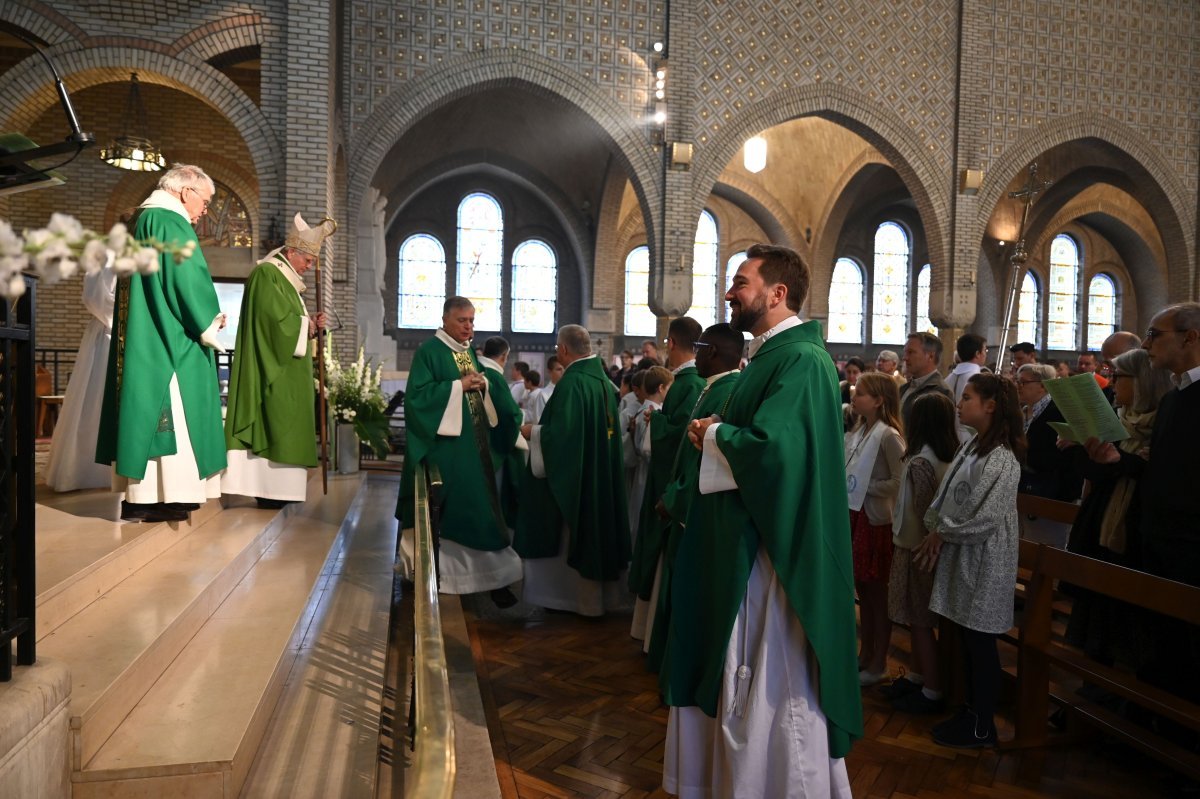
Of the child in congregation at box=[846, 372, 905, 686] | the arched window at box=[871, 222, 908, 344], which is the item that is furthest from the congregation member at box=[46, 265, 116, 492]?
the arched window at box=[871, 222, 908, 344]

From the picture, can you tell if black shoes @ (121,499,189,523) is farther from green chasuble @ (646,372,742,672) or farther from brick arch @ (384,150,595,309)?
brick arch @ (384,150,595,309)

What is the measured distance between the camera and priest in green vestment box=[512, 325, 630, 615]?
17.5ft

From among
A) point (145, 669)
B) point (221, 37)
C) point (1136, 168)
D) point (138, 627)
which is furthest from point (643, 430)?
point (1136, 168)

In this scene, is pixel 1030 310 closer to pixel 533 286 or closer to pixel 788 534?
pixel 533 286

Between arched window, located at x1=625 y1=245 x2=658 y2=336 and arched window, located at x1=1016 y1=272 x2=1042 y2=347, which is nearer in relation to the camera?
arched window, located at x1=625 y1=245 x2=658 y2=336

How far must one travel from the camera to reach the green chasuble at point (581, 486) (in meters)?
5.31

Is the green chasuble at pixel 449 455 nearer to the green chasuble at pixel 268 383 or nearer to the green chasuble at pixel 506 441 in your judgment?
the green chasuble at pixel 506 441

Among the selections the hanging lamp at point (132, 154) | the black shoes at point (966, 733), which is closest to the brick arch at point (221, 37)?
the hanging lamp at point (132, 154)

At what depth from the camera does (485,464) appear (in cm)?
520

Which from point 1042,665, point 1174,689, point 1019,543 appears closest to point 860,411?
point 1019,543

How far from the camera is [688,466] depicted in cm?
343

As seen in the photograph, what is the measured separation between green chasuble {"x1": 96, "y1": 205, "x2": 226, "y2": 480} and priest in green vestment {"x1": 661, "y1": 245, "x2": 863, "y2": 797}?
2.37 meters

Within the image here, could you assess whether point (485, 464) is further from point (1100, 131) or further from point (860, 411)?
point (1100, 131)

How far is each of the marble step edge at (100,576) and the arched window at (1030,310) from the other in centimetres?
2262
